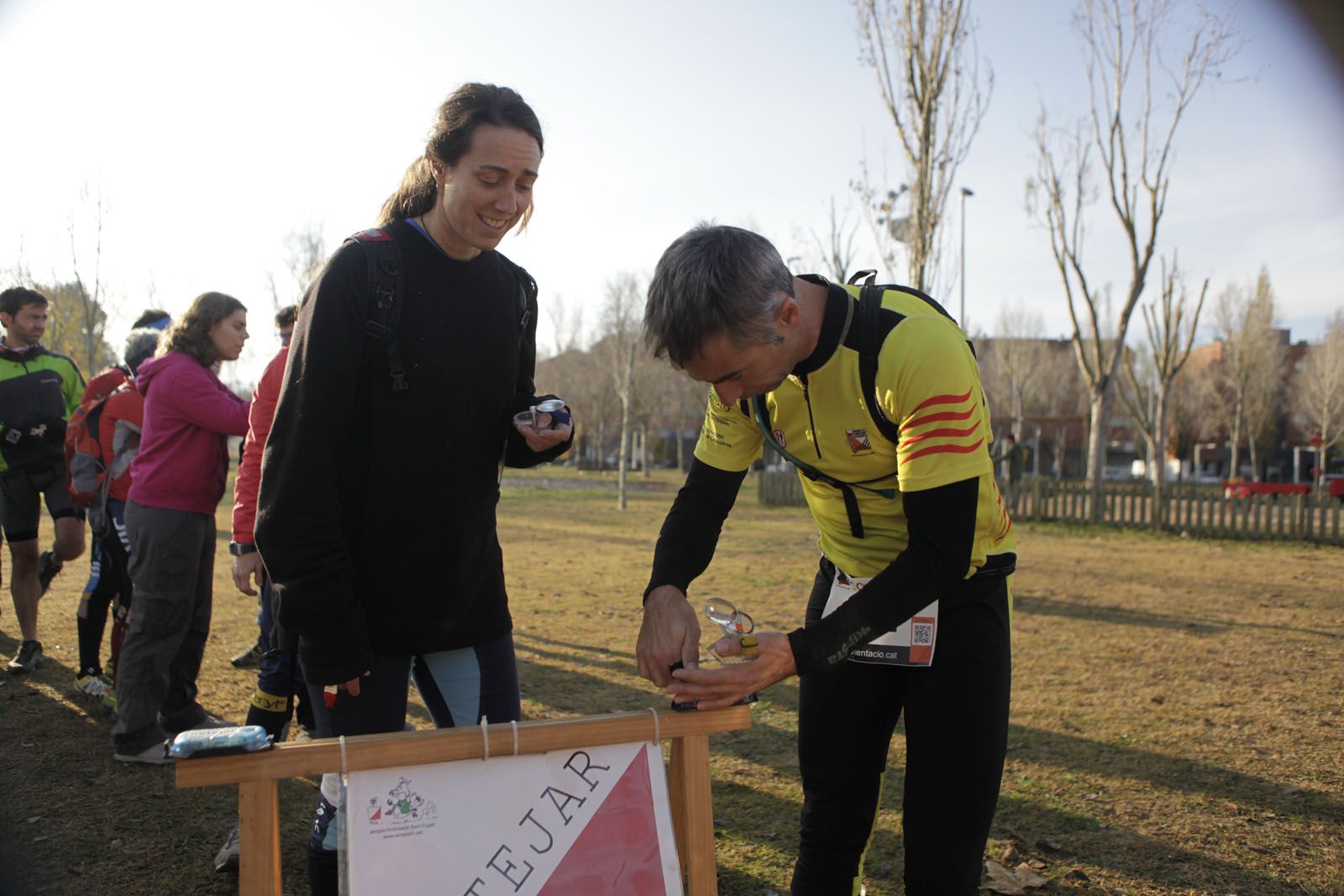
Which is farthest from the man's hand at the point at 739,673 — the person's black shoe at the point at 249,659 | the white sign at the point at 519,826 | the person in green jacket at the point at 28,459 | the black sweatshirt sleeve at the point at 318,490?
the person in green jacket at the point at 28,459

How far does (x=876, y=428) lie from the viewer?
1.99m

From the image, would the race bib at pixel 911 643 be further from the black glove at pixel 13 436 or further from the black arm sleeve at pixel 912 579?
the black glove at pixel 13 436

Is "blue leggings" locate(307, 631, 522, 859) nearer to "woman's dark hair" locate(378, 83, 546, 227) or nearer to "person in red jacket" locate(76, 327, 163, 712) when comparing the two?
"woman's dark hair" locate(378, 83, 546, 227)

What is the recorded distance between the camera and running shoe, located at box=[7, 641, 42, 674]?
5.59 metres

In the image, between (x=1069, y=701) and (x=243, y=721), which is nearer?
(x=243, y=721)

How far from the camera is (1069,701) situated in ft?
18.3

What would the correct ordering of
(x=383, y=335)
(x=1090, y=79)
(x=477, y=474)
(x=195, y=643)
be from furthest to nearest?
(x=1090, y=79) < (x=195, y=643) < (x=477, y=474) < (x=383, y=335)

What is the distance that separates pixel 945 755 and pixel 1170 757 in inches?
127

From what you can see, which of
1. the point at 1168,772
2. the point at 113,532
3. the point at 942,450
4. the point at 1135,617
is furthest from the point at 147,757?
the point at 1135,617

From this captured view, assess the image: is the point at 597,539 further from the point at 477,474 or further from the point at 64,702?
the point at 477,474

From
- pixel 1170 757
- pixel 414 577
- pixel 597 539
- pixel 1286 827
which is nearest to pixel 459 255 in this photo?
pixel 414 577

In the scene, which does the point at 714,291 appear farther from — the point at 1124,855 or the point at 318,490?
the point at 1124,855

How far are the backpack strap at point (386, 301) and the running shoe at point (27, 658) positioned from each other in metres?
5.15

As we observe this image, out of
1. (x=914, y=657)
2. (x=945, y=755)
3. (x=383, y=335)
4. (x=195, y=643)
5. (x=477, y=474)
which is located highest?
(x=383, y=335)
